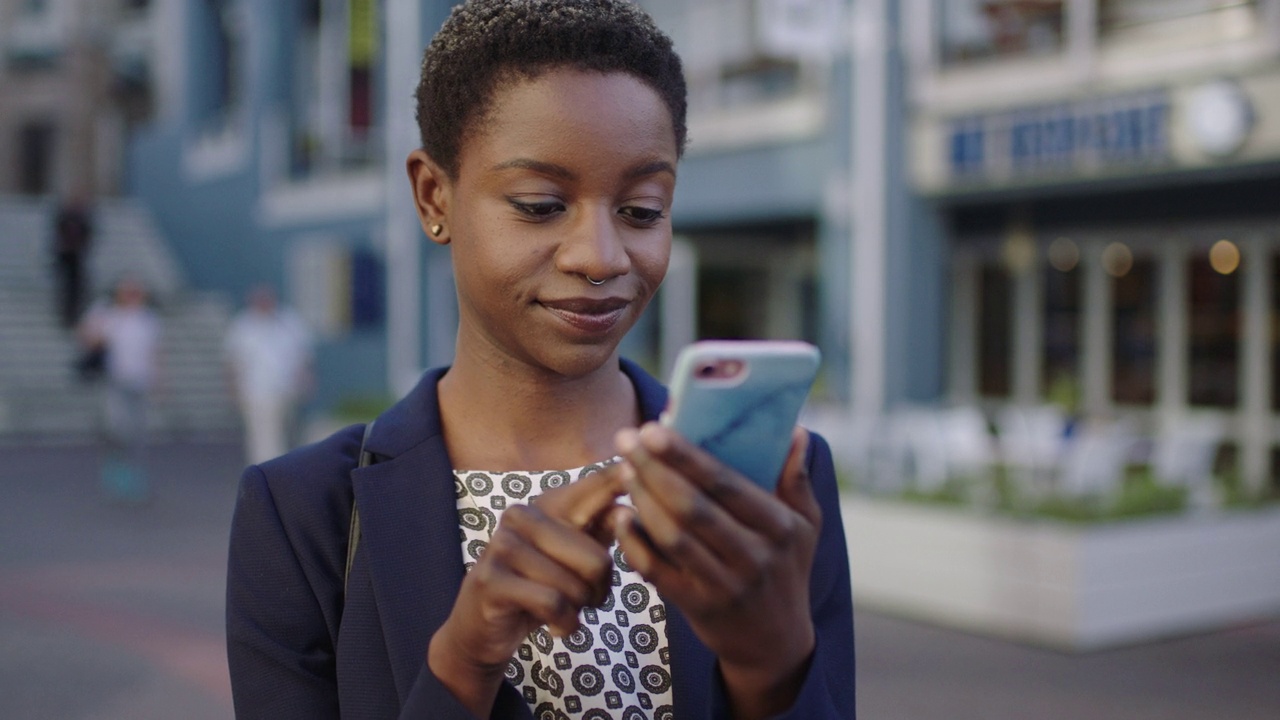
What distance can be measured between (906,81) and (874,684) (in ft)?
24.2

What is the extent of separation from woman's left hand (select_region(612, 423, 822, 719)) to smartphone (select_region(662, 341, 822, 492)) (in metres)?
0.02

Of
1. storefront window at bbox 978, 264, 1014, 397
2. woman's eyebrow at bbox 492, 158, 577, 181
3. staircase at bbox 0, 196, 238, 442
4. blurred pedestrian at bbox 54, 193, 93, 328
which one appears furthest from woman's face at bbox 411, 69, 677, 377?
blurred pedestrian at bbox 54, 193, 93, 328

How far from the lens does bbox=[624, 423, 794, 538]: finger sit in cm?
95

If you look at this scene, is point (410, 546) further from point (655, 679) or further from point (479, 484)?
point (655, 679)

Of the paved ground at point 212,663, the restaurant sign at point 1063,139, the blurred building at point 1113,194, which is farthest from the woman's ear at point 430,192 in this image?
the restaurant sign at point 1063,139

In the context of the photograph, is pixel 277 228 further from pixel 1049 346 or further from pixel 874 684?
pixel 874 684

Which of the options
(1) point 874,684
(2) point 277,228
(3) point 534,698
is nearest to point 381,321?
(2) point 277,228

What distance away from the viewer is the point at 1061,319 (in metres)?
12.1

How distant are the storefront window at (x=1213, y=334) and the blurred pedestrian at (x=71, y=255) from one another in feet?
49.7

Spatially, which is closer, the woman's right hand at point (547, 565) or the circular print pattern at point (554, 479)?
the woman's right hand at point (547, 565)

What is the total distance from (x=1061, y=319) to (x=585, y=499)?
38.5ft

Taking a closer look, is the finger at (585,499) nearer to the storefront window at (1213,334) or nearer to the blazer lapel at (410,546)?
the blazer lapel at (410,546)

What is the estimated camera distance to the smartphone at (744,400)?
995 millimetres

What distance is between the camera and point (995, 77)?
10.9m
